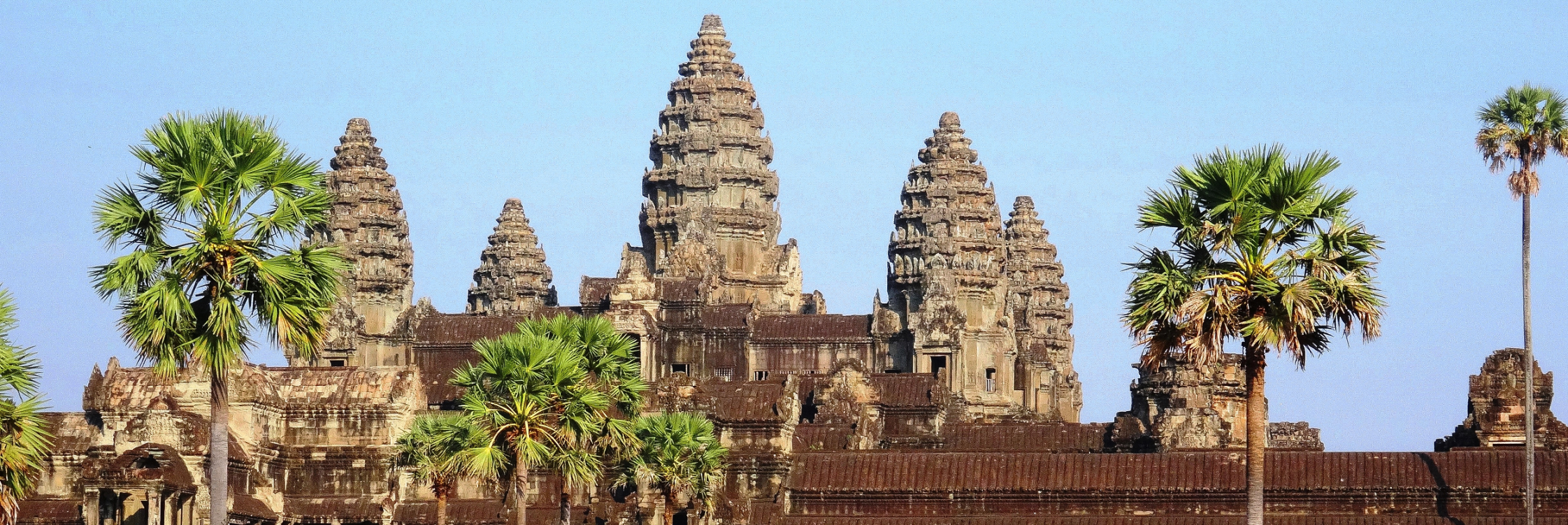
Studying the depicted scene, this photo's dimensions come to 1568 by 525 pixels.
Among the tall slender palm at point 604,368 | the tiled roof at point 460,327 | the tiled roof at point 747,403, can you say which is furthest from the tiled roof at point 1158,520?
the tiled roof at point 460,327

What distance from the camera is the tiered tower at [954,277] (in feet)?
376

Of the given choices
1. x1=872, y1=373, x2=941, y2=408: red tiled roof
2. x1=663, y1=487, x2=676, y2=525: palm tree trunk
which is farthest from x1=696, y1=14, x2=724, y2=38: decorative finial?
x1=663, y1=487, x2=676, y2=525: palm tree trunk

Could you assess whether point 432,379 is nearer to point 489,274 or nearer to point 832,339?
point 832,339

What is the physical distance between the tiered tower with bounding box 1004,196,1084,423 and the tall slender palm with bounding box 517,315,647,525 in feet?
221

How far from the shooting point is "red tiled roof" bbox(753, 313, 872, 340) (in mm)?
112312

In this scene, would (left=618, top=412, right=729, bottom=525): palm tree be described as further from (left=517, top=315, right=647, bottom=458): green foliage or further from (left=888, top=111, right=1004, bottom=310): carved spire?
(left=888, top=111, right=1004, bottom=310): carved spire

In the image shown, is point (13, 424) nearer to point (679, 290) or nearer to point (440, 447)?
point (440, 447)

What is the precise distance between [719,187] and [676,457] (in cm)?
5916

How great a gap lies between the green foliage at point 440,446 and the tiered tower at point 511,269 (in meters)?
73.6

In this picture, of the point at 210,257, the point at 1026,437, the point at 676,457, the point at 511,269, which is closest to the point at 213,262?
the point at 210,257

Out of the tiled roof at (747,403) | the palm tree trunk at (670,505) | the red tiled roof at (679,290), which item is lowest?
the palm tree trunk at (670,505)

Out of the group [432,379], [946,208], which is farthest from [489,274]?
[432,379]

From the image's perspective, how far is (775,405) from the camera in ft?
249

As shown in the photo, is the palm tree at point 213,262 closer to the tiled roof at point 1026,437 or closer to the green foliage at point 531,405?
the green foliage at point 531,405
